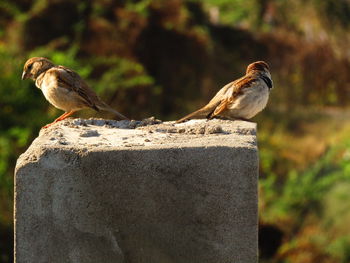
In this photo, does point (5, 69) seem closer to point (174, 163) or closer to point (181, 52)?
point (181, 52)

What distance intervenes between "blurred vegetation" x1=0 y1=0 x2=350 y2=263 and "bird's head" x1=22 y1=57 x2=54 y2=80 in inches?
103

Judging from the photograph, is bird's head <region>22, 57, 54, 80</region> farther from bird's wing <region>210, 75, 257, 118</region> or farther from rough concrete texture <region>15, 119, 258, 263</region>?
rough concrete texture <region>15, 119, 258, 263</region>

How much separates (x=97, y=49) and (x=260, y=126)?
3.11 metres

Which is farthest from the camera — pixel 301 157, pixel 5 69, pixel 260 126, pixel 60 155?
pixel 260 126

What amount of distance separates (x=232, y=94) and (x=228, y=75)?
989cm

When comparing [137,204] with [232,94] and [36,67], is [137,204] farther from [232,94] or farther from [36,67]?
[36,67]

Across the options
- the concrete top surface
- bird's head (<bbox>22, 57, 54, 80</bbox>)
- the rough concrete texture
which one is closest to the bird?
bird's head (<bbox>22, 57, 54, 80</bbox>)

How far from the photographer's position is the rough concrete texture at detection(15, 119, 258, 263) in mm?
3230

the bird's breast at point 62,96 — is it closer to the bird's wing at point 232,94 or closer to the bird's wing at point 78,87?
the bird's wing at point 78,87

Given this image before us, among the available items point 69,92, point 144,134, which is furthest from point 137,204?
point 69,92

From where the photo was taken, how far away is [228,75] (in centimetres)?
1536

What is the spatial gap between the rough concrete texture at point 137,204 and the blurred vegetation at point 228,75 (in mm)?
5060

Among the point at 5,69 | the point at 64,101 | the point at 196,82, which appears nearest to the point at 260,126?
the point at 196,82

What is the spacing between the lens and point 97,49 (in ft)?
41.5
